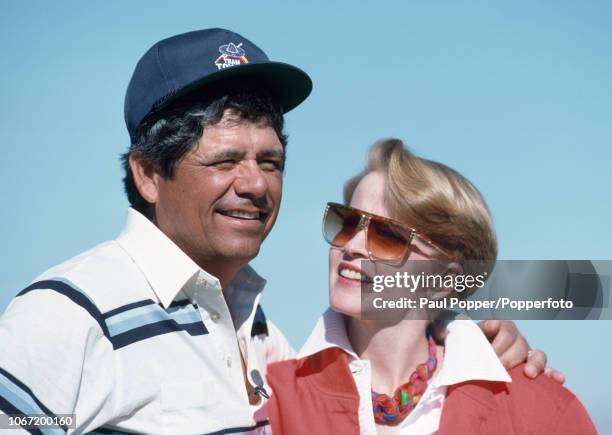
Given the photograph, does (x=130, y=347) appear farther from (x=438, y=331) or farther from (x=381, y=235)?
(x=438, y=331)

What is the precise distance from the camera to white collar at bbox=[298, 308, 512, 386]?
13.4 feet

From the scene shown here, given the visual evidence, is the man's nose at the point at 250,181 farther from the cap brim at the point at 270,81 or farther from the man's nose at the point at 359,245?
the man's nose at the point at 359,245

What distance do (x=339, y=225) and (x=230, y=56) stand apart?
3.93 ft

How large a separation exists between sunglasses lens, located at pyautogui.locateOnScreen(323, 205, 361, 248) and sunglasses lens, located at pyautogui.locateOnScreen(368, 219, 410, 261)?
0.11 metres

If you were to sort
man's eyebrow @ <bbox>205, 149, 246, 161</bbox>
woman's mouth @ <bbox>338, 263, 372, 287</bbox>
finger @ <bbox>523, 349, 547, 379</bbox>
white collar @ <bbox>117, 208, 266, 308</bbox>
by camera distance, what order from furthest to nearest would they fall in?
woman's mouth @ <bbox>338, 263, 372, 287</bbox>, finger @ <bbox>523, 349, 547, 379</bbox>, man's eyebrow @ <bbox>205, 149, 246, 161</bbox>, white collar @ <bbox>117, 208, 266, 308</bbox>

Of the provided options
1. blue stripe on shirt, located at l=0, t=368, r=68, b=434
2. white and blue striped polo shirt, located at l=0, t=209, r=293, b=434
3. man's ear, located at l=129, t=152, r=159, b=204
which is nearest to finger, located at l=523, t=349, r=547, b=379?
white and blue striped polo shirt, located at l=0, t=209, r=293, b=434

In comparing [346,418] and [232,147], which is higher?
[232,147]

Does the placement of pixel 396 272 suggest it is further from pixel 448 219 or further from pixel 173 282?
pixel 173 282

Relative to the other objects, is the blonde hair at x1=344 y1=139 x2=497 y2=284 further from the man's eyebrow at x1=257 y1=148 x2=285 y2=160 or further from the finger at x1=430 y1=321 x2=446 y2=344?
the man's eyebrow at x1=257 y1=148 x2=285 y2=160

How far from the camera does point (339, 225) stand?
4570 millimetres

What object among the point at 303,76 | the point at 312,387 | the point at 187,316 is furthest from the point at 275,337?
the point at 303,76

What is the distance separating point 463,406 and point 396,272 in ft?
2.76

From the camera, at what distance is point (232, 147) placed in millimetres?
3934

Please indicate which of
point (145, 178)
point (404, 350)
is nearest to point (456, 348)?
point (404, 350)
